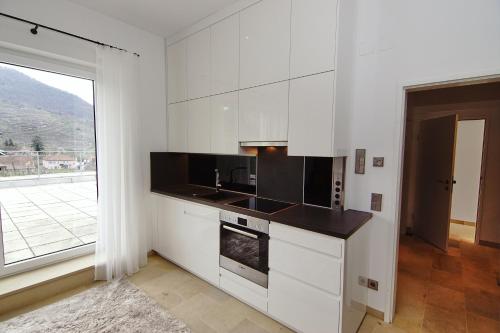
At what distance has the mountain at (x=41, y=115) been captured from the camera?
2.22 m

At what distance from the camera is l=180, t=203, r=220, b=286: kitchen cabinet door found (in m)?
2.37

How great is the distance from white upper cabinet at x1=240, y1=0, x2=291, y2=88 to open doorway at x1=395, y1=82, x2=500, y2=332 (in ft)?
4.18

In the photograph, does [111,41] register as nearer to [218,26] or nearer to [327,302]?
[218,26]

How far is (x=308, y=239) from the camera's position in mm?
1674

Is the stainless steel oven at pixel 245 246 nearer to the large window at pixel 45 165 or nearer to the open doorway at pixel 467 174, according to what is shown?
the large window at pixel 45 165

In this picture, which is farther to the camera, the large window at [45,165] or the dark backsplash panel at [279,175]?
the dark backsplash panel at [279,175]

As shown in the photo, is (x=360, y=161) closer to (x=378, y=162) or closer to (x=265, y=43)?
(x=378, y=162)

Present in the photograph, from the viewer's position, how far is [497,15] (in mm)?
1479

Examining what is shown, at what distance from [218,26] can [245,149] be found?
136 centimetres

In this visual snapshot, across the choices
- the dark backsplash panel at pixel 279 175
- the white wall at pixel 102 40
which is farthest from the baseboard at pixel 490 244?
the white wall at pixel 102 40

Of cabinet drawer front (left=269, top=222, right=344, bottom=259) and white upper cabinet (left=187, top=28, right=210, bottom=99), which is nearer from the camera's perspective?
cabinet drawer front (left=269, top=222, right=344, bottom=259)

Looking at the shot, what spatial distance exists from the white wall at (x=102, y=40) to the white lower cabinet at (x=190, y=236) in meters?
0.29

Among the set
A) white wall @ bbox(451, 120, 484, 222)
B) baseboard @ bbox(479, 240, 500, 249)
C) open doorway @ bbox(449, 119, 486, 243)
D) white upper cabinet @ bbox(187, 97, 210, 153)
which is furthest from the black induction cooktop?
white wall @ bbox(451, 120, 484, 222)

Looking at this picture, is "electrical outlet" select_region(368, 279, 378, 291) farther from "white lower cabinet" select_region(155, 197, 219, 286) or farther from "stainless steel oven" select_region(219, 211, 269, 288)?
"white lower cabinet" select_region(155, 197, 219, 286)
